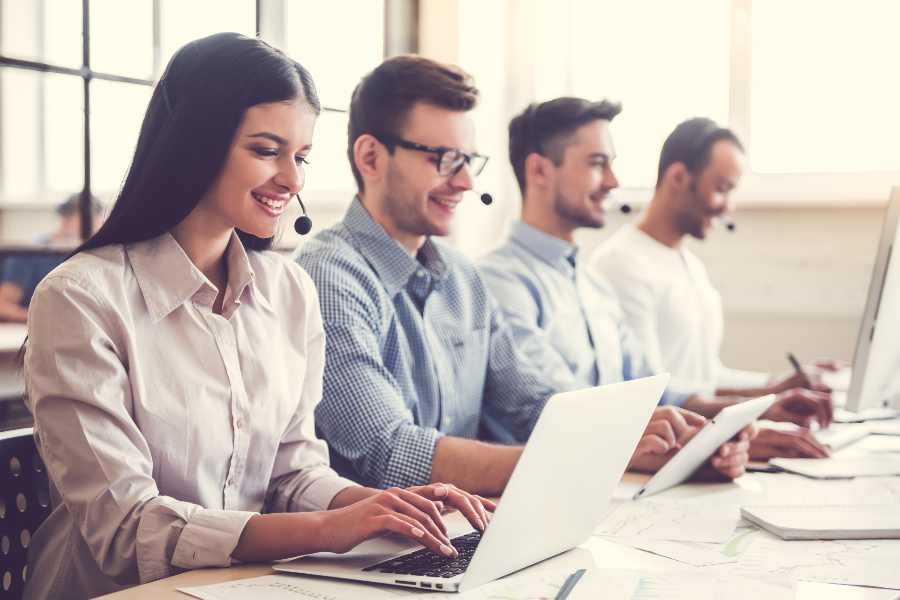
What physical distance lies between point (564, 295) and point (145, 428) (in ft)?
4.85

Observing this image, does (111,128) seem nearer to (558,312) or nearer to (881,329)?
(558,312)

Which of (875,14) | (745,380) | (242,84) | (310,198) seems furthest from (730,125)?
(242,84)

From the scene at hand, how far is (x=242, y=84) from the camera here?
1.31 m

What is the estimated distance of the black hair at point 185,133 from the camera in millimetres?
1278

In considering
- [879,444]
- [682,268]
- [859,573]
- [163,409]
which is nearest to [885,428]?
[879,444]

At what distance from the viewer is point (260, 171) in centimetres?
134

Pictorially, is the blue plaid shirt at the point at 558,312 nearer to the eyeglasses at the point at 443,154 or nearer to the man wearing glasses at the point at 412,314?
the man wearing glasses at the point at 412,314

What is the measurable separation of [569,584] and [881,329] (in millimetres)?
1093

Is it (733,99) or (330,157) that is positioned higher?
(733,99)

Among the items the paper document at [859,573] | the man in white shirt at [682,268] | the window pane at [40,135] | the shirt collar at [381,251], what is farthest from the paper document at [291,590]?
the man in white shirt at [682,268]

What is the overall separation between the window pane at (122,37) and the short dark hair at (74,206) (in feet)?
0.88

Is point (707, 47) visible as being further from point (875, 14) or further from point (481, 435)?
point (481, 435)

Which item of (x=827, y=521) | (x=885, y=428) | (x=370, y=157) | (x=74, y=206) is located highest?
(x=370, y=157)

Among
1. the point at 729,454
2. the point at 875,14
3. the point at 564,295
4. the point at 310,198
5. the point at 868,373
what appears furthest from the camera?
the point at 875,14
